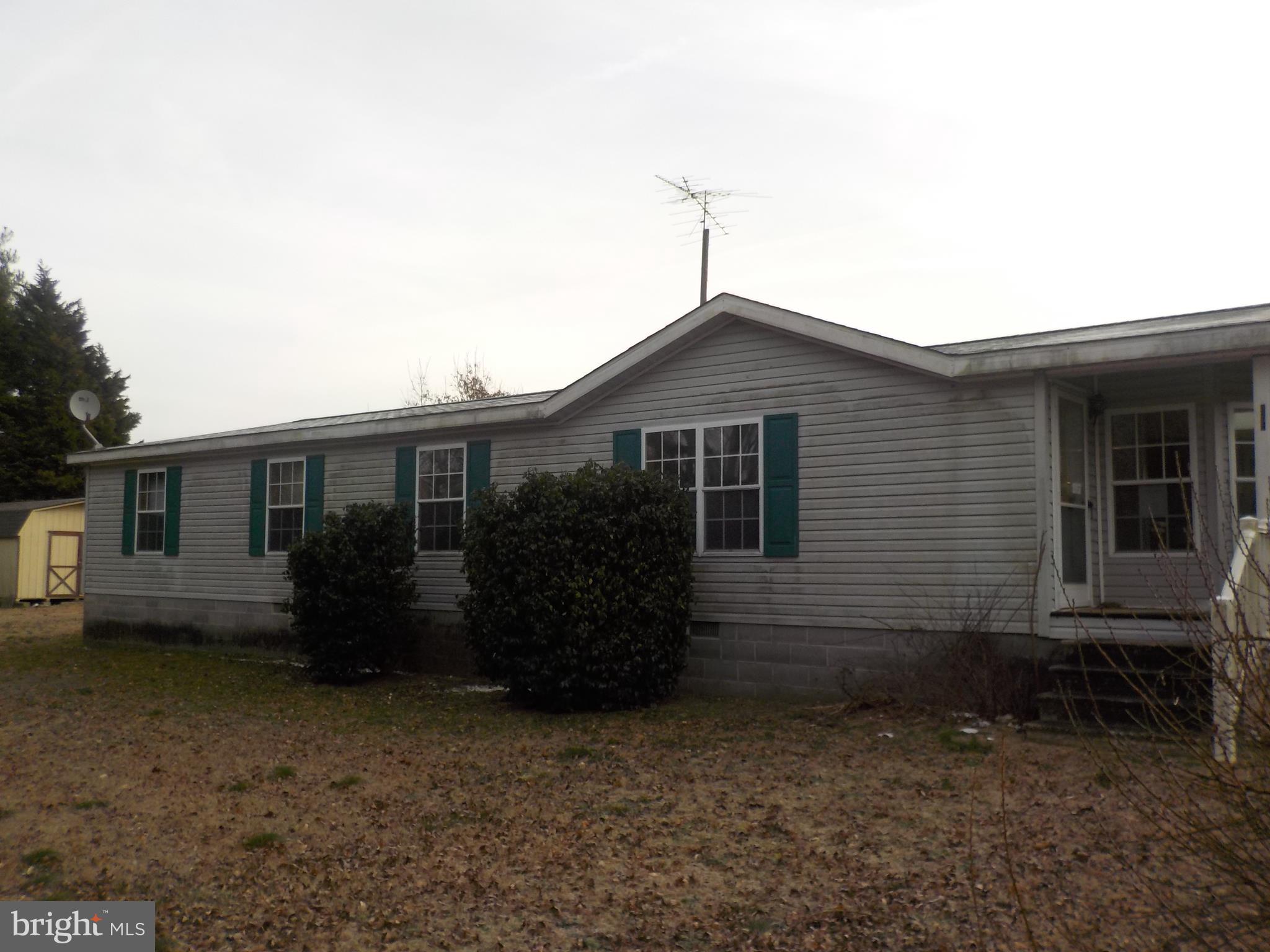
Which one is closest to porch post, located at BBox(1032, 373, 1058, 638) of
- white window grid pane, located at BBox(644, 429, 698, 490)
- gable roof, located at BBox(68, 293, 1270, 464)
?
gable roof, located at BBox(68, 293, 1270, 464)

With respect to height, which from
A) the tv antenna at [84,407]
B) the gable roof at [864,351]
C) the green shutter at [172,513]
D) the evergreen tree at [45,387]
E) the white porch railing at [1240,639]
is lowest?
the white porch railing at [1240,639]

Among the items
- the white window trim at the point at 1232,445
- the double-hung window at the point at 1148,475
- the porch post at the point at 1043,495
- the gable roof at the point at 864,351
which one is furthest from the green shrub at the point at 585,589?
the white window trim at the point at 1232,445

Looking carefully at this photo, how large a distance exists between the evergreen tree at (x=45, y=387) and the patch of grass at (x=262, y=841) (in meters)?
36.8

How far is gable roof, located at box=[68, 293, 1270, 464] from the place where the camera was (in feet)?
26.1

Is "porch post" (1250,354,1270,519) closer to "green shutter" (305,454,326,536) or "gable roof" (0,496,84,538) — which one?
"green shutter" (305,454,326,536)

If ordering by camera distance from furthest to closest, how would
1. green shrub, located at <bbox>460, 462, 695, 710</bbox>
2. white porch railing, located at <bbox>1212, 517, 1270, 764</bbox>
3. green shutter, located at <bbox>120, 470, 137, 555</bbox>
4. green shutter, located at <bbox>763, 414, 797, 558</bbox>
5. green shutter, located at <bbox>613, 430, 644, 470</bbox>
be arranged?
green shutter, located at <bbox>120, 470, 137, 555</bbox> → green shutter, located at <bbox>613, 430, 644, 470</bbox> → green shutter, located at <bbox>763, 414, 797, 558</bbox> → green shrub, located at <bbox>460, 462, 695, 710</bbox> → white porch railing, located at <bbox>1212, 517, 1270, 764</bbox>

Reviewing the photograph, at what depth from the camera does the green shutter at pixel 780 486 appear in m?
10.1

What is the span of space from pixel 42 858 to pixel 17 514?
26.7 m

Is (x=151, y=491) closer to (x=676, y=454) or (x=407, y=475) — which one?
(x=407, y=475)

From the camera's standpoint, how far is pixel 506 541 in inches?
392

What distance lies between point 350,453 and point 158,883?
956cm

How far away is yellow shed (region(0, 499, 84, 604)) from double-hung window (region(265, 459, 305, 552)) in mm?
16551

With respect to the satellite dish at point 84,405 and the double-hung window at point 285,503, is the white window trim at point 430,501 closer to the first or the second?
the double-hung window at point 285,503

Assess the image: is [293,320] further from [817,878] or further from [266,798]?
[817,878]
